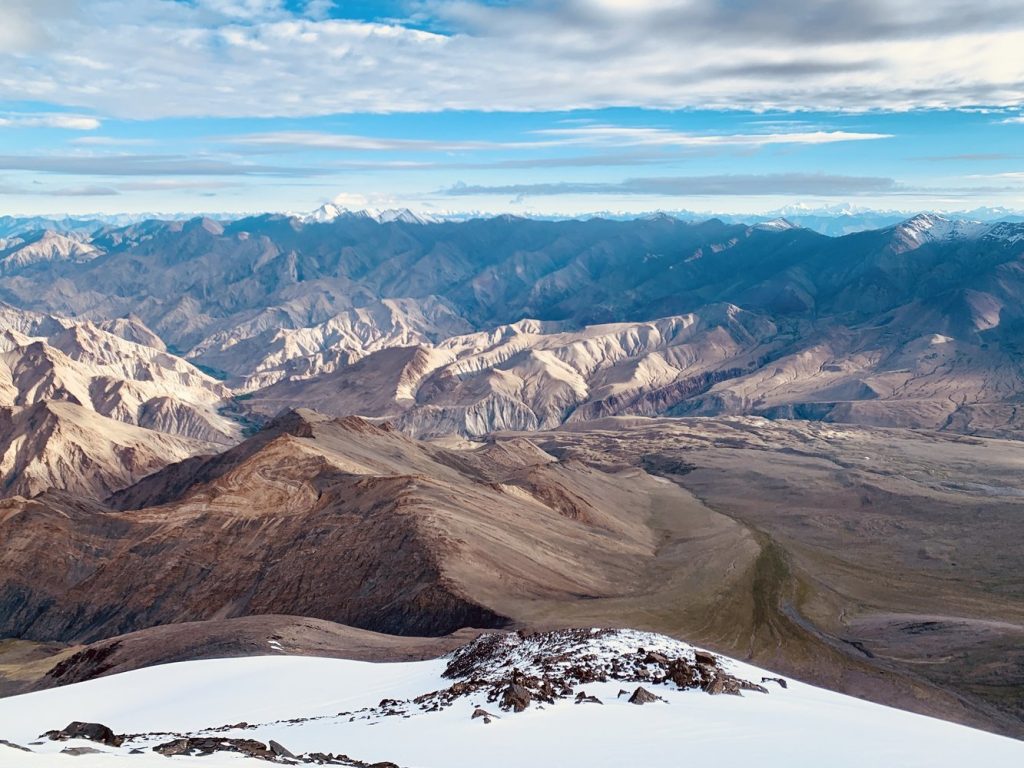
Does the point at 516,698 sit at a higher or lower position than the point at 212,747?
lower

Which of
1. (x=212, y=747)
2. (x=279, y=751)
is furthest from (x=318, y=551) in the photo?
(x=279, y=751)

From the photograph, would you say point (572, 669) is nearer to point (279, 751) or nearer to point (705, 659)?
point (705, 659)

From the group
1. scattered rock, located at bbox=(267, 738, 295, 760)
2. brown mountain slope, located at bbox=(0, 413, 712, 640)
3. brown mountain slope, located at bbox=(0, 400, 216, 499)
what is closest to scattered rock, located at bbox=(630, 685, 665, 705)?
scattered rock, located at bbox=(267, 738, 295, 760)

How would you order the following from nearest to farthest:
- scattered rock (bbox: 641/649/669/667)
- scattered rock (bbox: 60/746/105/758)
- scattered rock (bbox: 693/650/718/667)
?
scattered rock (bbox: 60/746/105/758) → scattered rock (bbox: 641/649/669/667) → scattered rock (bbox: 693/650/718/667)

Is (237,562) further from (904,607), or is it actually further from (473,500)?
(904,607)

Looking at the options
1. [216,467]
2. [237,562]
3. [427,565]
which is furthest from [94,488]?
[427,565]

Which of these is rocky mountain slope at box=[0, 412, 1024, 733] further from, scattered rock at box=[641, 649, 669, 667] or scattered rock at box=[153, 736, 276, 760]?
scattered rock at box=[153, 736, 276, 760]
